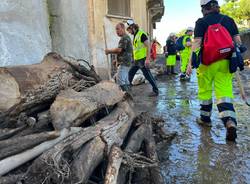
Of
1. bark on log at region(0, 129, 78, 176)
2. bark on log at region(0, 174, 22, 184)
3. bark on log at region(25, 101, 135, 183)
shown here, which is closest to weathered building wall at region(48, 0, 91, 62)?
bark on log at region(25, 101, 135, 183)

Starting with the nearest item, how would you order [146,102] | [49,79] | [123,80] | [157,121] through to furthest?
[49,79] < [157,121] < [123,80] < [146,102]

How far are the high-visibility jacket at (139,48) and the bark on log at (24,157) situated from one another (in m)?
5.56

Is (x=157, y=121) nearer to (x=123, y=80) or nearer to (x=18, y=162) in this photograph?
(x=18, y=162)

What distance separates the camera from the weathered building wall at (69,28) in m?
5.63

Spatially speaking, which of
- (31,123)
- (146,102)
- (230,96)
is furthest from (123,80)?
(31,123)

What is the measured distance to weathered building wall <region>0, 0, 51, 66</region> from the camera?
14.7ft

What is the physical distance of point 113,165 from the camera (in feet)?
8.61

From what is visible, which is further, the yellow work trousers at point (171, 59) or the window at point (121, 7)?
the window at point (121, 7)

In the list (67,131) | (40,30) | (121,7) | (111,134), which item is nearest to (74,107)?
(67,131)

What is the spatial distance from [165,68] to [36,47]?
1085 cm

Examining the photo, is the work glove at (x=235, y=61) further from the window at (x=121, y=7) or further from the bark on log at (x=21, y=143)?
the window at (x=121, y=7)

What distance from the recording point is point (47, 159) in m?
2.36

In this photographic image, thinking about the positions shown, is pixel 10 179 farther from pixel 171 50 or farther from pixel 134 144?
pixel 171 50

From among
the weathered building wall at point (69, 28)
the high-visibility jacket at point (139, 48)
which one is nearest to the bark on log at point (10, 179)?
the weathered building wall at point (69, 28)
